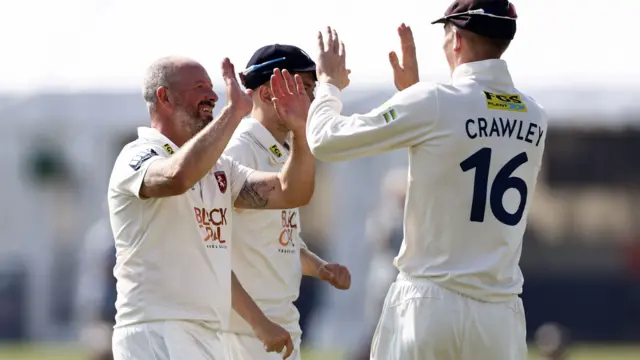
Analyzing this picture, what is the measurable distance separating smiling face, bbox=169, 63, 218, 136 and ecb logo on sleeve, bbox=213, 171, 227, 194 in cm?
25

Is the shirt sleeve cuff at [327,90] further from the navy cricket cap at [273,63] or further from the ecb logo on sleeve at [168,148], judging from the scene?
the navy cricket cap at [273,63]

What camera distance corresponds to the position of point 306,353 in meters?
18.4

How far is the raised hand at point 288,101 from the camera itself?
639cm

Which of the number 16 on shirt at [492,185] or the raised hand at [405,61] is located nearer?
the number 16 on shirt at [492,185]

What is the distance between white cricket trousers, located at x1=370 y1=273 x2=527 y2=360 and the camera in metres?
5.96

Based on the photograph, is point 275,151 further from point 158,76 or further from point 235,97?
point 235,97

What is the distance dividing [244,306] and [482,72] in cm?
163

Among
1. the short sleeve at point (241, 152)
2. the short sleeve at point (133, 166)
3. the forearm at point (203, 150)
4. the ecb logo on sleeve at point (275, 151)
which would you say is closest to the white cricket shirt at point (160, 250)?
the short sleeve at point (133, 166)

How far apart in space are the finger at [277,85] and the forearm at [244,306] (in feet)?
3.15

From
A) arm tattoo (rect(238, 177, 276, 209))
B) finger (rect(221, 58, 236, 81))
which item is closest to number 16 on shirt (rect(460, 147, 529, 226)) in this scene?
finger (rect(221, 58, 236, 81))

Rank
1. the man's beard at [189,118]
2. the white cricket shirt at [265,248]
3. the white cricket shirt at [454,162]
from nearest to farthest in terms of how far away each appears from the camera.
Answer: the white cricket shirt at [454,162] → the man's beard at [189,118] → the white cricket shirt at [265,248]

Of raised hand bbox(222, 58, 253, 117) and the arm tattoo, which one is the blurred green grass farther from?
raised hand bbox(222, 58, 253, 117)

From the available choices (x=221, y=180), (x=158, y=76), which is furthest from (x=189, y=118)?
(x=221, y=180)

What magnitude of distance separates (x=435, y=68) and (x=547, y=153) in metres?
2.81
